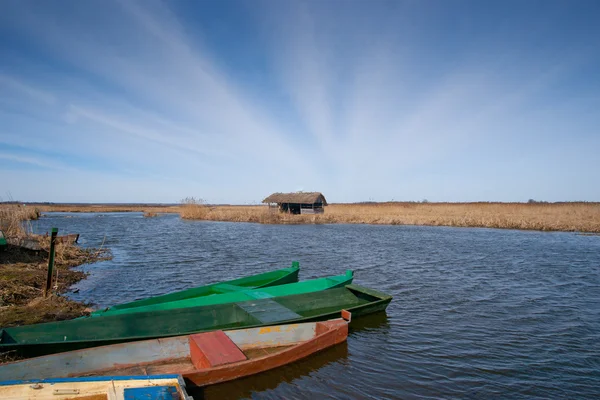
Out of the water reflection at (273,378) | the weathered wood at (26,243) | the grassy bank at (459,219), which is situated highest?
the grassy bank at (459,219)

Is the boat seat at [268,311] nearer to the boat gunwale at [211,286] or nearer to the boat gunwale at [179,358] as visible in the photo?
the boat gunwale at [179,358]

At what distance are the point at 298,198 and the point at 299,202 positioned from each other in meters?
0.94

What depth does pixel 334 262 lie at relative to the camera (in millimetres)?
16422

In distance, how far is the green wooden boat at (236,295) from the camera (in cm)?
708

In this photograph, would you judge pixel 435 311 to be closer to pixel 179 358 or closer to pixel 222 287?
pixel 222 287

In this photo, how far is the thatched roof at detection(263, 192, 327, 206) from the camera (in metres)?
42.3

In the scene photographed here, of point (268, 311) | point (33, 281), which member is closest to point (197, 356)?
point (268, 311)

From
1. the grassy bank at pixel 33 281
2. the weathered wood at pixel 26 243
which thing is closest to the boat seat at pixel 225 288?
the grassy bank at pixel 33 281

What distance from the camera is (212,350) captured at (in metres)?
5.36

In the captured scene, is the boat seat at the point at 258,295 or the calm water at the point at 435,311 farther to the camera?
the boat seat at the point at 258,295

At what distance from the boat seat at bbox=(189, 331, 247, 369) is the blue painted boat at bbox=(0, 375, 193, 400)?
1.16 m

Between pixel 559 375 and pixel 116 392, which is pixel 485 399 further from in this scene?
pixel 116 392

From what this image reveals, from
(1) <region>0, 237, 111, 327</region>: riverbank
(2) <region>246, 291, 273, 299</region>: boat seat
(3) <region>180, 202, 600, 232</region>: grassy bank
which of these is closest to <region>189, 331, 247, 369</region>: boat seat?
(2) <region>246, 291, 273, 299</region>: boat seat

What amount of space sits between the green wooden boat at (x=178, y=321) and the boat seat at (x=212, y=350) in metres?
0.51
